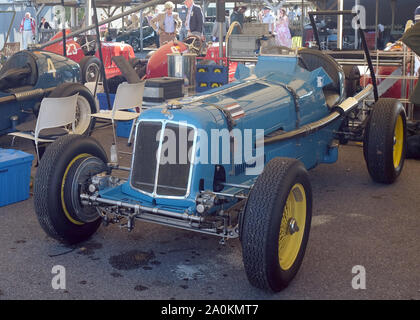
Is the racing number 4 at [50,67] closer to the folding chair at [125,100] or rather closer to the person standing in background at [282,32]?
the folding chair at [125,100]

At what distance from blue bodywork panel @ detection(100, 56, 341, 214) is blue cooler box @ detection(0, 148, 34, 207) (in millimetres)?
1507

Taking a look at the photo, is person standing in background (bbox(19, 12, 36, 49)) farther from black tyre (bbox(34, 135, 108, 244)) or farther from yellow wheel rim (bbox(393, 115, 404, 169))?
black tyre (bbox(34, 135, 108, 244))

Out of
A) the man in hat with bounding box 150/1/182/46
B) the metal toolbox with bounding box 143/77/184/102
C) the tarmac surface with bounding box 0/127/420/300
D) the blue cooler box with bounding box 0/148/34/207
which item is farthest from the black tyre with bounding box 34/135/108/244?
the man in hat with bounding box 150/1/182/46

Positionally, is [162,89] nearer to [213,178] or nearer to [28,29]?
[213,178]

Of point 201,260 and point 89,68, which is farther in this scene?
point 89,68

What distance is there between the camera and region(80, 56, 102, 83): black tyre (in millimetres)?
10000

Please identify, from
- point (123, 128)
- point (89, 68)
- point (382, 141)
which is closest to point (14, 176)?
point (123, 128)

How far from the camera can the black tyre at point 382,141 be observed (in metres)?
5.53

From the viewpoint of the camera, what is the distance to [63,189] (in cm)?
404

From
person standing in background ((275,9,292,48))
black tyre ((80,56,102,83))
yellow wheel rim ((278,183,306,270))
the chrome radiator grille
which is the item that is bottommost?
yellow wheel rim ((278,183,306,270))

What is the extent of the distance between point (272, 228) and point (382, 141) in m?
2.67

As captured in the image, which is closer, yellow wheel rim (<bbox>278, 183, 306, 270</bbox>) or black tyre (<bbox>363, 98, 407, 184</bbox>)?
yellow wheel rim (<bbox>278, 183, 306, 270</bbox>)

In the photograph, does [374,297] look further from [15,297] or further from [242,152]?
[15,297]
